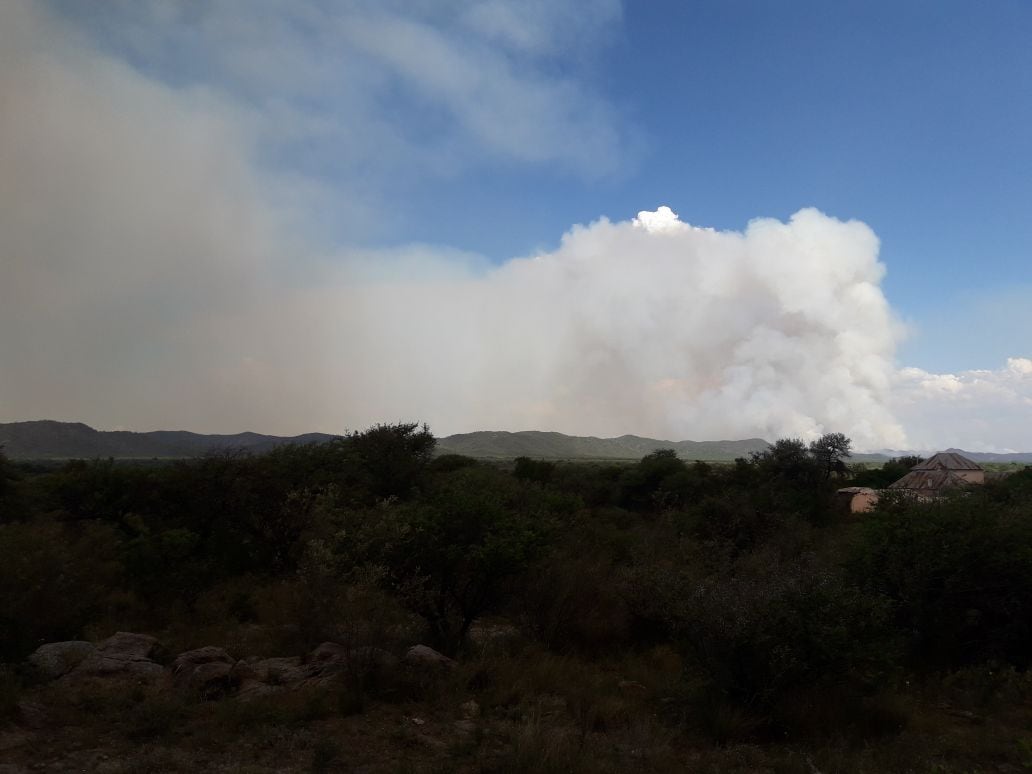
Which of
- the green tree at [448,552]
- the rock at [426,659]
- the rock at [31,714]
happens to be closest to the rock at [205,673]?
the rock at [31,714]

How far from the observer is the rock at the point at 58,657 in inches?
356

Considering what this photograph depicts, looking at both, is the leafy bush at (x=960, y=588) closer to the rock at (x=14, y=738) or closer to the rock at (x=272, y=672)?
the rock at (x=272, y=672)

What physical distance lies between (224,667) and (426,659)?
3.13 meters

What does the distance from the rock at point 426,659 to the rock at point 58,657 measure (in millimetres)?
5185

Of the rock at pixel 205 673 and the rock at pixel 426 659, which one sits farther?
the rock at pixel 426 659

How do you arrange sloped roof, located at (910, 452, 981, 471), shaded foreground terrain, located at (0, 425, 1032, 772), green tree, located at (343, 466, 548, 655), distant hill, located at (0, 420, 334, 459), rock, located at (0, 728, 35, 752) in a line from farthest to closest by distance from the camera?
1. distant hill, located at (0, 420, 334, 459)
2. sloped roof, located at (910, 452, 981, 471)
3. green tree, located at (343, 466, 548, 655)
4. shaded foreground terrain, located at (0, 425, 1032, 772)
5. rock, located at (0, 728, 35, 752)

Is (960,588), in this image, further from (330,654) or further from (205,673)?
(205,673)

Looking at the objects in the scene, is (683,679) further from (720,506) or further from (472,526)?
(720,506)

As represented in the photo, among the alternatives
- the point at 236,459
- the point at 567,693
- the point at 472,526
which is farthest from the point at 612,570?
the point at 236,459

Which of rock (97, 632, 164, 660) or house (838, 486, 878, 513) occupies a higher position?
rock (97, 632, 164, 660)

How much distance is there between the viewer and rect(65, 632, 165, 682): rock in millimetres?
9234

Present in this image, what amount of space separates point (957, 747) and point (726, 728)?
9.92 feet

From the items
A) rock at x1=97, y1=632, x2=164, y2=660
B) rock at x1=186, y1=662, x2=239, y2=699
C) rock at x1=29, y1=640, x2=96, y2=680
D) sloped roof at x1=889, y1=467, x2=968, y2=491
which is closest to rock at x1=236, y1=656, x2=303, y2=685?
rock at x1=186, y1=662, x2=239, y2=699

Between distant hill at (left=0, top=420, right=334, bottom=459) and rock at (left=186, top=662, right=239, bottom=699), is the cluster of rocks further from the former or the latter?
distant hill at (left=0, top=420, right=334, bottom=459)
